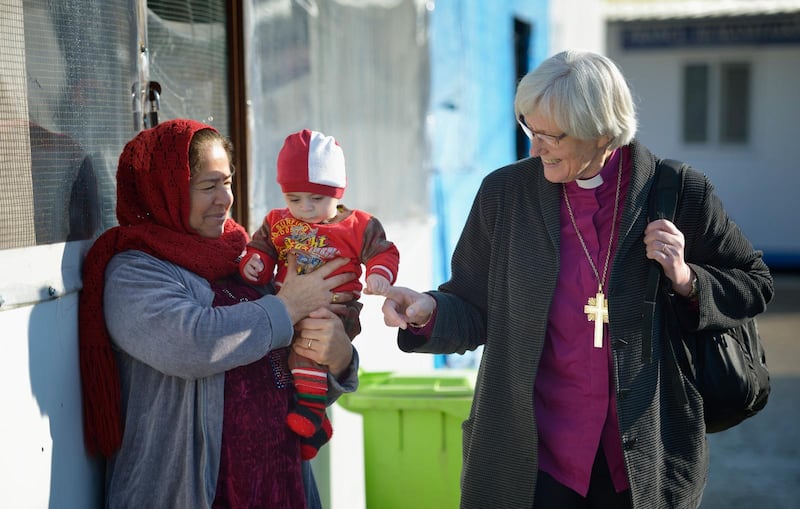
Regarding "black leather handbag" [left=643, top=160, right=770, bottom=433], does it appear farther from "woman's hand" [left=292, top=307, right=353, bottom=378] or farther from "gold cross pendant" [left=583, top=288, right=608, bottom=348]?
"woman's hand" [left=292, top=307, right=353, bottom=378]

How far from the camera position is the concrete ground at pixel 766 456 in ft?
17.0

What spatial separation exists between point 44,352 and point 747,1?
48.7 ft

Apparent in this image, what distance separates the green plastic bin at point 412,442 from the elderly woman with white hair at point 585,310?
3.03 ft

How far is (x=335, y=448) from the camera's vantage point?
3.54 m

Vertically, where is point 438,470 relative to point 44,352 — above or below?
below

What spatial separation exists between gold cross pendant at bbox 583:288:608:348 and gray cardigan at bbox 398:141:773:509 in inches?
0.7

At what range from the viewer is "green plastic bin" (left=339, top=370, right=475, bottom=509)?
349cm

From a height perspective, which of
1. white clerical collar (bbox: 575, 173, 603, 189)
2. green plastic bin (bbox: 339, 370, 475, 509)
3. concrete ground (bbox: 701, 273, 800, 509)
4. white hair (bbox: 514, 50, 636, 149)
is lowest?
concrete ground (bbox: 701, 273, 800, 509)

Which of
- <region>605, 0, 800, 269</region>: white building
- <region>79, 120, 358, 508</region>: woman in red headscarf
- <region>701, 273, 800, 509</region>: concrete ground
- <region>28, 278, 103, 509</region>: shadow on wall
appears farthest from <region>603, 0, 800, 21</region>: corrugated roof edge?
<region>28, 278, 103, 509</region>: shadow on wall

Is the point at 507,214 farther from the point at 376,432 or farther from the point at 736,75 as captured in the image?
the point at 736,75

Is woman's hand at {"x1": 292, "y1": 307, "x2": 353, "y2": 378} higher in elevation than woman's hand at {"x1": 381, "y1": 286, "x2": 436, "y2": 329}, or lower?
lower

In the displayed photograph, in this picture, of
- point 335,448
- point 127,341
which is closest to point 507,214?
point 127,341

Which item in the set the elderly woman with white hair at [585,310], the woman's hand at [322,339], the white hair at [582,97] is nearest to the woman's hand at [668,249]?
the elderly woman with white hair at [585,310]

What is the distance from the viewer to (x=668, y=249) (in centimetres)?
229
